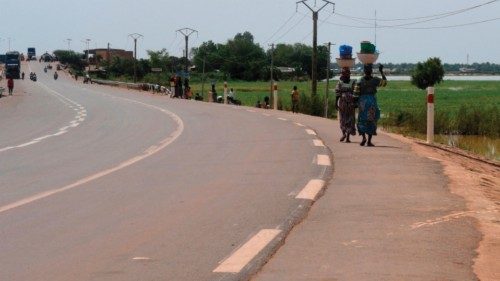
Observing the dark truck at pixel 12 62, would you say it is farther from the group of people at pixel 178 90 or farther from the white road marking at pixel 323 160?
the white road marking at pixel 323 160

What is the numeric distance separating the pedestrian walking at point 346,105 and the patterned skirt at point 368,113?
98cm

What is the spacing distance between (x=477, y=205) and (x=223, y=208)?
8.87 ft

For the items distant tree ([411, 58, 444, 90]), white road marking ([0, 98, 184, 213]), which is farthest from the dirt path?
distant tree ([411, 58, 444, 90])

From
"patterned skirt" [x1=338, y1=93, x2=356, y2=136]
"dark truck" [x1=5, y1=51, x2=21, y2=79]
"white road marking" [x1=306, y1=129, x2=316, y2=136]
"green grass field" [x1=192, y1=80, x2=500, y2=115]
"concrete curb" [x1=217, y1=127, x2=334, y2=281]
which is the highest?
"dark truck" [x1=5, y1=51, x2=21, y2=79]

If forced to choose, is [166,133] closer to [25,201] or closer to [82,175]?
[82,175]

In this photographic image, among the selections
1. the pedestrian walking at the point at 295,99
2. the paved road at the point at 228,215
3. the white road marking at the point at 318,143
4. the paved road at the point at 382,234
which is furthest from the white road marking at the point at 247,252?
the pedestrian walking at the point at 295,99

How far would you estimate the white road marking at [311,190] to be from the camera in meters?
10.6

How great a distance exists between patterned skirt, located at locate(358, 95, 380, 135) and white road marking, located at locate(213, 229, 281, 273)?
10016 millimetres

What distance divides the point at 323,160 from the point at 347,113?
4322mm

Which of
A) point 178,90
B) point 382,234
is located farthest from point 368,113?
point 178,90

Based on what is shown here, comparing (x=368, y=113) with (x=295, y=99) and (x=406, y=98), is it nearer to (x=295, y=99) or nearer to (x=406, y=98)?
(x=295, y=99)

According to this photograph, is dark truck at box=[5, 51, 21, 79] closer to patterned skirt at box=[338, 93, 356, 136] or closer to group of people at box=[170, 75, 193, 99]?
group of people at box=[170, 75, 193, 99]

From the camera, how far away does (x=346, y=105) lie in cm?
1944

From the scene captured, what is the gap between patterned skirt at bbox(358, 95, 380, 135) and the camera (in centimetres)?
1800
